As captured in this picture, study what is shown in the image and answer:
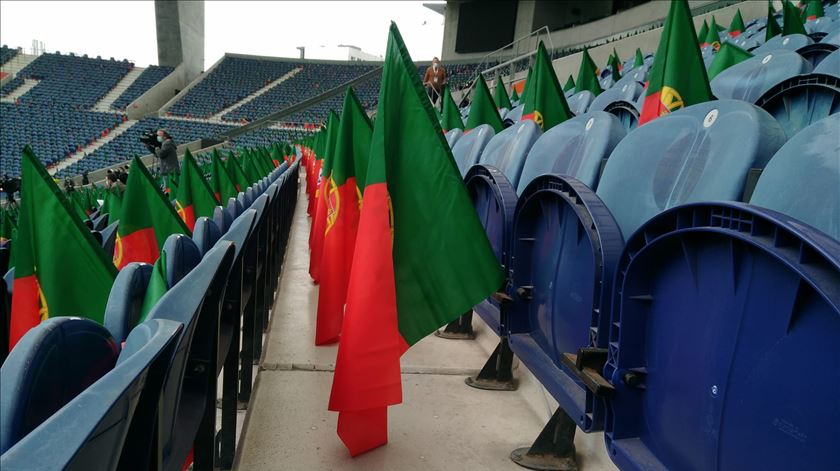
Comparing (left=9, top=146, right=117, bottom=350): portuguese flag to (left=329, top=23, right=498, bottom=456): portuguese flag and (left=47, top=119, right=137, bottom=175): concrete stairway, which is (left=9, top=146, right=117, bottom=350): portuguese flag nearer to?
(left=329, top=23, right=498, bottom=456): portuguese flag

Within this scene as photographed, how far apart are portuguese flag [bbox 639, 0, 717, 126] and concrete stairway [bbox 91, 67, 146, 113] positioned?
31.0 m

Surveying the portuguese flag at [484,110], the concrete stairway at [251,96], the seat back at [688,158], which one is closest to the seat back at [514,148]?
the seat back at [688,158]

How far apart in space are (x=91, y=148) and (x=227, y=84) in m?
10.2

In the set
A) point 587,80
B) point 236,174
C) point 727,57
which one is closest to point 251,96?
point 587,80

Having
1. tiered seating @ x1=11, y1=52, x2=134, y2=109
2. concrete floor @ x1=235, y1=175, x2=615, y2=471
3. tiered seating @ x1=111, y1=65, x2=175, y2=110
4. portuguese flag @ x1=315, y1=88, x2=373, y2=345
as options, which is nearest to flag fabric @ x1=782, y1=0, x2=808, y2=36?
portuguese flag @ x1=315, y1=88, x2=373, y2=345

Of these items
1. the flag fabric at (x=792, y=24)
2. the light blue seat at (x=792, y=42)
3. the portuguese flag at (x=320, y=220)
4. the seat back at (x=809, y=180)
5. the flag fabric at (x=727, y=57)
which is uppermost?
the flag fabric at (x=792, y=24)

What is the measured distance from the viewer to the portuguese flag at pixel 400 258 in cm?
161

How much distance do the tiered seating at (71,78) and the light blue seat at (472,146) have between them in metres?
29.8

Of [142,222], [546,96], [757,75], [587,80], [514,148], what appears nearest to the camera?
[142,222]

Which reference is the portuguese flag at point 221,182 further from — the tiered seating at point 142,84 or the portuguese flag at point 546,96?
the tiered seating at point 142,84

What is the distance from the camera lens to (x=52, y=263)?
4.66ft

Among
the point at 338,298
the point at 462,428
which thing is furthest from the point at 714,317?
the point at 338,298

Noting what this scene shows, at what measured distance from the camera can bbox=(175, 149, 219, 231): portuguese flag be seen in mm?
3252

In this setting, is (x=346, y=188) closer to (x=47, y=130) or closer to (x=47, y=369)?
(x=47, y=369)
